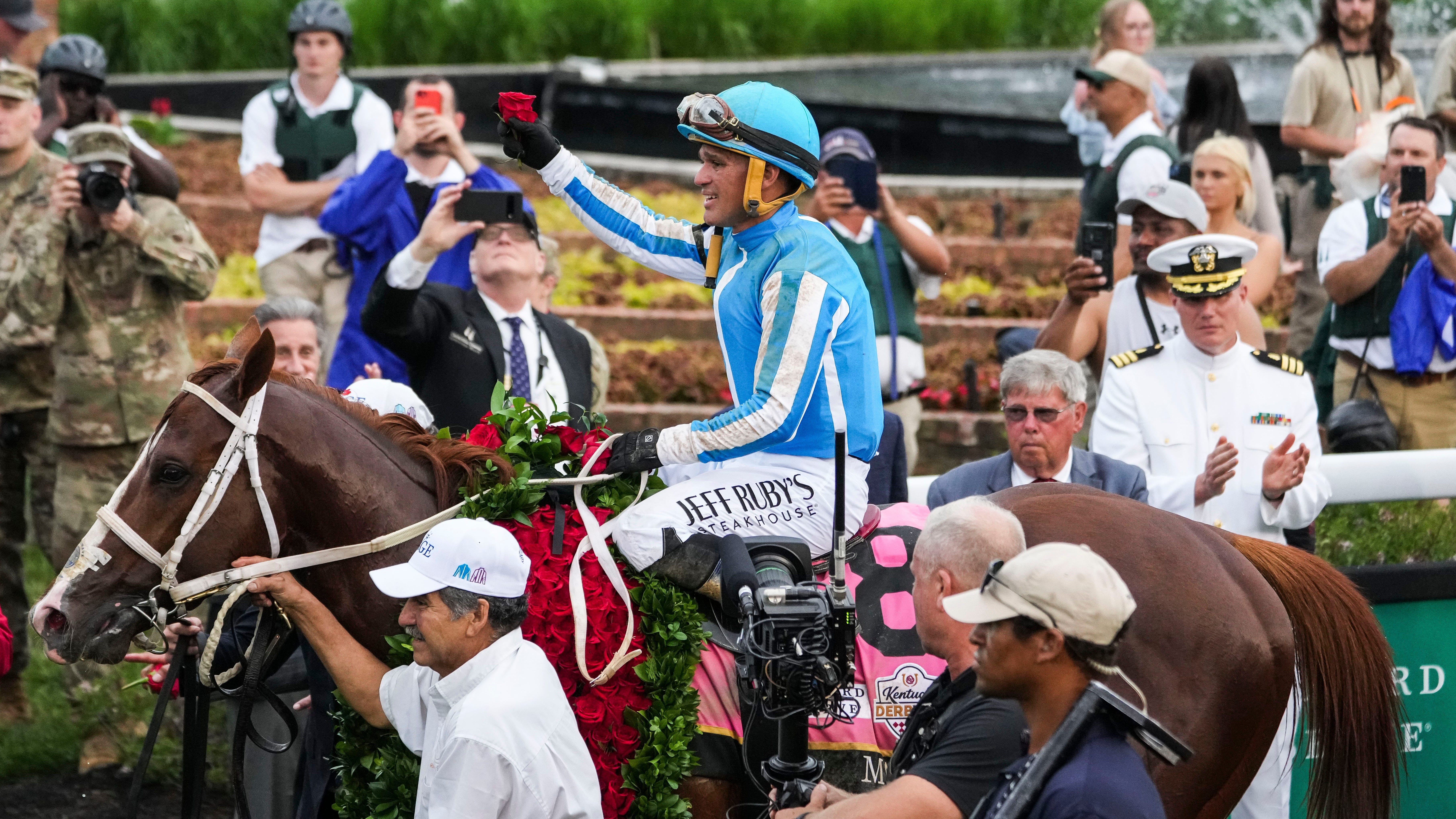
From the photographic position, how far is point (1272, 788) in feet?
16.4

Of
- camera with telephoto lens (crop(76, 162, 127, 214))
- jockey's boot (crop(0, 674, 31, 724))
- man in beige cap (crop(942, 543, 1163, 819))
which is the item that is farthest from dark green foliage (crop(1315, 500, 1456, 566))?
jockey's boot (crop(0, 674, 31, 724))

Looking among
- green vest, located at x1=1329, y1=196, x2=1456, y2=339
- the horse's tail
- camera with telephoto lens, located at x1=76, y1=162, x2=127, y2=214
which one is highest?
camera with telephoto lens, located at x1=76, y1=162, x2=127, y2=214

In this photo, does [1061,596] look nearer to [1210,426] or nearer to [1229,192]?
[1210,426]

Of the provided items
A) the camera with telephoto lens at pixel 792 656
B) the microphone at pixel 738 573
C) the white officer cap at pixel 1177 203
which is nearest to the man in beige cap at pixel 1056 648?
the camera with telephoto lens at pixel 792 656

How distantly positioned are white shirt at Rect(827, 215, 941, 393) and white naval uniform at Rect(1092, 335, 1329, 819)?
Answer: 2.09m

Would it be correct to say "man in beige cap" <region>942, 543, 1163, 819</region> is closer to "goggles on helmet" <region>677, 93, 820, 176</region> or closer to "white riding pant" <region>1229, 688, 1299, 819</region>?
"goggles on helmet" <region>677, 93, 820, 176</region>

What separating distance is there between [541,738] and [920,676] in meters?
1.21

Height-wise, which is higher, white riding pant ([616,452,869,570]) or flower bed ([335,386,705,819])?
white riding pant ([616,452,869,570])

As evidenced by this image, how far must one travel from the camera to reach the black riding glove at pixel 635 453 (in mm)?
4254

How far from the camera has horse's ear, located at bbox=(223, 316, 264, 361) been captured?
4.31 m

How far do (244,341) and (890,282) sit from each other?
14.4 feet

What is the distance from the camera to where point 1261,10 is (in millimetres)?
16625

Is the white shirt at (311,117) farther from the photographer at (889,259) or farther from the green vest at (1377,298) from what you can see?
the green vest at (1377,298)

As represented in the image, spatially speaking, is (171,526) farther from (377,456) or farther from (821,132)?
(821,132)
